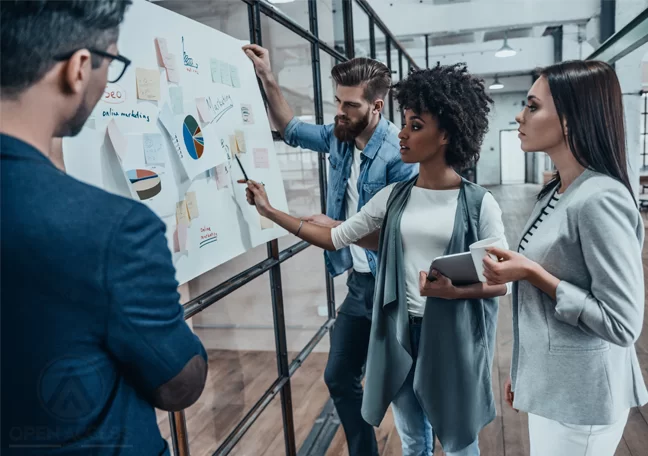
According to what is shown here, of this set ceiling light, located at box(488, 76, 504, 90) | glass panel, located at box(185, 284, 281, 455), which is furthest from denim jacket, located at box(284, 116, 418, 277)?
ceiling light, located at box(488, 76, 504, 90)

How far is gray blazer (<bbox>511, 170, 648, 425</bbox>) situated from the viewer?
107 cm

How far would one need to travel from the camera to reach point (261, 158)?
157cm

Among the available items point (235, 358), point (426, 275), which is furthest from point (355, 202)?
point (235, 358)

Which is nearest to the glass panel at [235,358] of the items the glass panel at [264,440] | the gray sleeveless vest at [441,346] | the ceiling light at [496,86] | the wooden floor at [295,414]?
the wooden floor at [295,414]

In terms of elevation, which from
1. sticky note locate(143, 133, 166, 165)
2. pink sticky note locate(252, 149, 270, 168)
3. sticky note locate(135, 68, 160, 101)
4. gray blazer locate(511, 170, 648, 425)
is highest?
sticky note locate(135, 68, 160, 101)

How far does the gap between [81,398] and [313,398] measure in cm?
249

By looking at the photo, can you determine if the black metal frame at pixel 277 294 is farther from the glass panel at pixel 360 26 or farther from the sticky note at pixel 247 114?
the glass panel at pixel 360 26

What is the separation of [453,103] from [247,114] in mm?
→ 613

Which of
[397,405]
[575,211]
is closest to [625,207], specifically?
[575,211]

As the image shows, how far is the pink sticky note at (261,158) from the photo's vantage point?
153 cm

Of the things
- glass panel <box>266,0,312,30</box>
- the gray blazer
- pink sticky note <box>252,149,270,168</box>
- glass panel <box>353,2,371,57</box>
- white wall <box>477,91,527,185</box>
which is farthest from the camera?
white wall <box>477,91,527,185</box>

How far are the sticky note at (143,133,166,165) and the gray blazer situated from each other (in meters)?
0.89

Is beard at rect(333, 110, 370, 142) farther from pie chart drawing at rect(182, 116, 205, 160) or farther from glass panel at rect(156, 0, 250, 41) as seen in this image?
pie chart drawing at rect(182, 116, 205, 160)

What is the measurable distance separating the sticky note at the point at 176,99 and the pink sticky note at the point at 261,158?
15.5 inches
